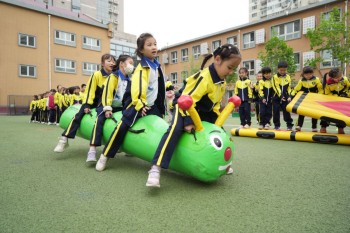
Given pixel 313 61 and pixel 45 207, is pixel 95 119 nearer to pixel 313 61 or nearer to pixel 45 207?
pixel 45 207

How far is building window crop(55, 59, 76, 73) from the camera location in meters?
22.6

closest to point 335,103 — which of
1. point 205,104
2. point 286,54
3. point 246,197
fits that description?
point 205,104

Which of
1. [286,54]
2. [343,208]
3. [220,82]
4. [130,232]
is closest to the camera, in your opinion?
[130,232]

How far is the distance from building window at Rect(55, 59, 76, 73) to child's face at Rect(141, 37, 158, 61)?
72.5ft

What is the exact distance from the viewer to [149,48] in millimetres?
3068

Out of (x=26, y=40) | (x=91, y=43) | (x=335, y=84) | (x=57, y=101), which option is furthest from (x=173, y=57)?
(x=335, y=84)

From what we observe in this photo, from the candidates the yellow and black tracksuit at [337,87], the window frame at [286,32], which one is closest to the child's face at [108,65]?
the yellow and black tracksuit at [337,87]

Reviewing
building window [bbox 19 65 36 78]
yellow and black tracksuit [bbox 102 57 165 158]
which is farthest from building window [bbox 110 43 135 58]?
yellow and black tracksuit [bbox 102 57 165 158]

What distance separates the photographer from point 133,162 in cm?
366

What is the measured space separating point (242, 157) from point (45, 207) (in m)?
2.74

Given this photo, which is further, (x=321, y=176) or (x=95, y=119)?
(x=95, y=119)

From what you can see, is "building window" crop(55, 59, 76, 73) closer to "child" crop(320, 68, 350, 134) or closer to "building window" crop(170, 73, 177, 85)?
"building window" crop(170, 73, 177, 85)

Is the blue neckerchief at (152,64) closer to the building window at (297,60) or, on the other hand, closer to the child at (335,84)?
the child at (335,84)

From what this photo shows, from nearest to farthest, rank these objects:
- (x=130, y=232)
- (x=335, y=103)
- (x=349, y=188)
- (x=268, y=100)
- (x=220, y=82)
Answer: (x=130, y=232)
(x=349, y=188)
(x=220, y=82)
(x=335, y=103)
(x=268, y=100)
